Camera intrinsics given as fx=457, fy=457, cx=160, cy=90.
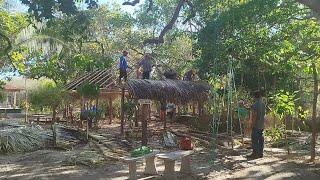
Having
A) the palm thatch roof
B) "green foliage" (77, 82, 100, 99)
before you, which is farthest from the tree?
the palm thatch roof

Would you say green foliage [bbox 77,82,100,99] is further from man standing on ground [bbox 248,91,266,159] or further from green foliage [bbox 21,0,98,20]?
green foliage [bbox 21,0,98,20]

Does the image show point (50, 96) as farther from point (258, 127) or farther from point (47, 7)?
point (47, 7)

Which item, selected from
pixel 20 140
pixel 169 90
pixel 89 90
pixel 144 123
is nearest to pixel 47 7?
pixel 144 123

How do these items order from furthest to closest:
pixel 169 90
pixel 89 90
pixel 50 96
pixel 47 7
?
pixel 50 96
pixel 169 90
pixel 89 90
pixel 47 7

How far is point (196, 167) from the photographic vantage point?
418 inches

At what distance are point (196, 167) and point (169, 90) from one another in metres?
5.46

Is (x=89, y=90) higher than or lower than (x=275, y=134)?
higher

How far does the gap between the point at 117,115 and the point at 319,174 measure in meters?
14.7

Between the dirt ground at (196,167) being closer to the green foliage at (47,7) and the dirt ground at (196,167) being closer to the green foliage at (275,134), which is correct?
the green foliage at (275,134)

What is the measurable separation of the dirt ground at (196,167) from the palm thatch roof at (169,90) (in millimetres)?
3028

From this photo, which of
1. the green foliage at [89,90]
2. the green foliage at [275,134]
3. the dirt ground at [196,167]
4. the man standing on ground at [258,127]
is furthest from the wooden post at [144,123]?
the green foliage at [275,134]

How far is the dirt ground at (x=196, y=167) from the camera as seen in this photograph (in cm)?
954

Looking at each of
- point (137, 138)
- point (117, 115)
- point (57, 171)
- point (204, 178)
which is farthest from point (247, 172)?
point (117, 115)

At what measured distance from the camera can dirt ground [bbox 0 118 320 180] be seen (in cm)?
954
